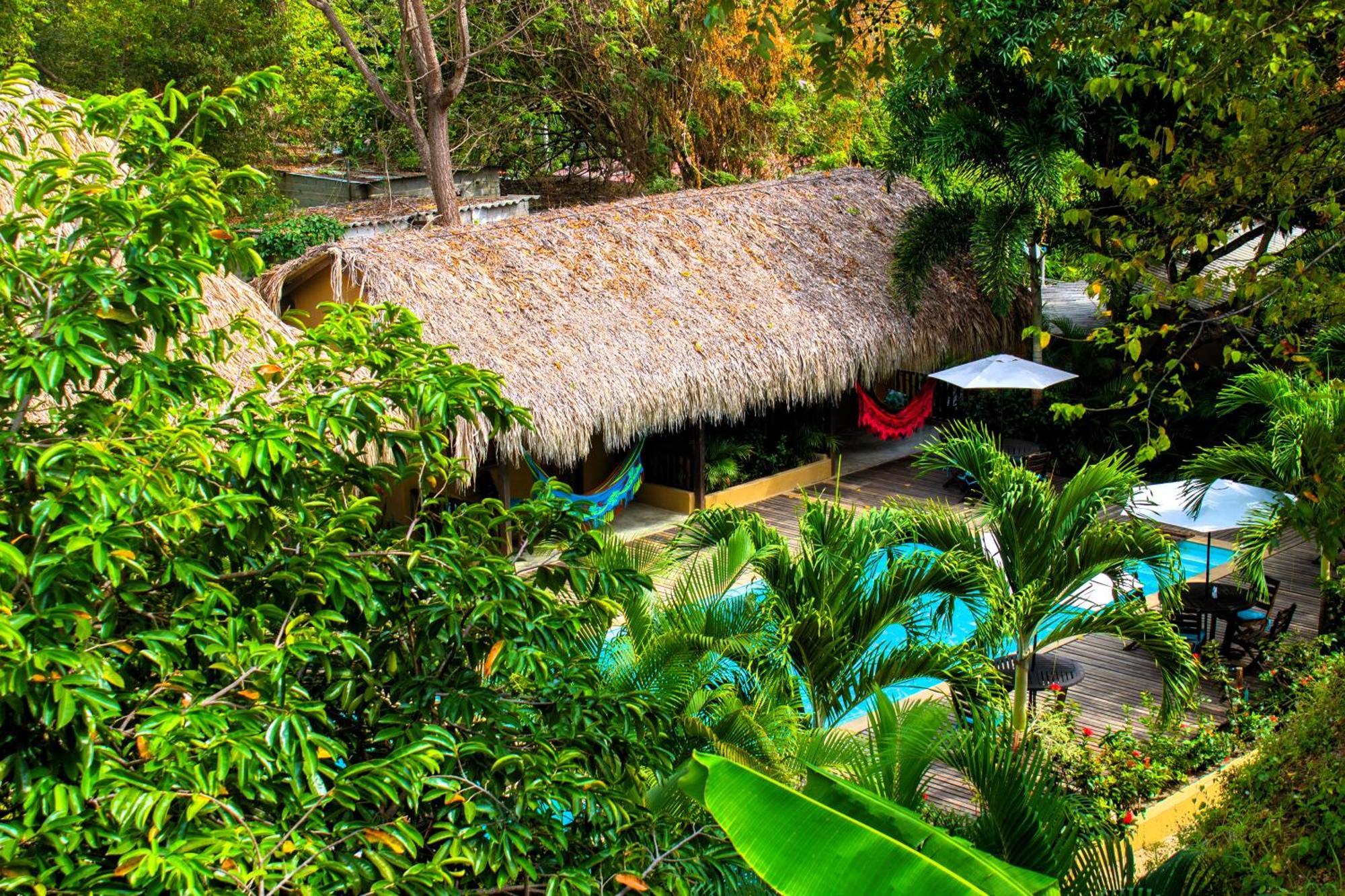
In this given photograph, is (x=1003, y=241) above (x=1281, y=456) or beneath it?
above

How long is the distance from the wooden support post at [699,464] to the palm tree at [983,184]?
3342 millimetres

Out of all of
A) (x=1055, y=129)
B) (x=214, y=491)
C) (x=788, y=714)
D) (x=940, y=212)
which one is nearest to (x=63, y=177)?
(x=214, y=491)

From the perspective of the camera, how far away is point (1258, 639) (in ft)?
32.3

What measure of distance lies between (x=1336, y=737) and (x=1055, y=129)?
324 inches

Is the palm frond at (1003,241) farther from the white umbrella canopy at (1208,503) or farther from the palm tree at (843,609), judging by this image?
the palm tree at (843,609)

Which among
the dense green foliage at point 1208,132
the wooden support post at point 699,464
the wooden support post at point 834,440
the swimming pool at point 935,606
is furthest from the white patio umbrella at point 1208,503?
the wooden support post at point 834,440

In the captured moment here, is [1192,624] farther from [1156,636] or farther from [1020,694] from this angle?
[1156,636]

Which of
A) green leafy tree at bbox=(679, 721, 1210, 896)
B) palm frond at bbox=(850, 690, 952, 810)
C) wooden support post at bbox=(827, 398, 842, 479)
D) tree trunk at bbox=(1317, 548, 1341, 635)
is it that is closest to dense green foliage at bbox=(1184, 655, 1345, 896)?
green leafy tree at bbox=(679, 721, 1210, 896)

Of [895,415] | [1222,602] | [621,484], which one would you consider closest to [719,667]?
[1222,602]

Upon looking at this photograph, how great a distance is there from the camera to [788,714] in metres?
5.78

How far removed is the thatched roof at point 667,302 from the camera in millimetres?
12523

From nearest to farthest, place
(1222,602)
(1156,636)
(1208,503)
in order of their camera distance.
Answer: (1156,636) < (1208,503) < (1222,602)

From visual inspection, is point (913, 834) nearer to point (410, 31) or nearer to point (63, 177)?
point (63, 177)

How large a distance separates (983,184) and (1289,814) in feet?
31.0
